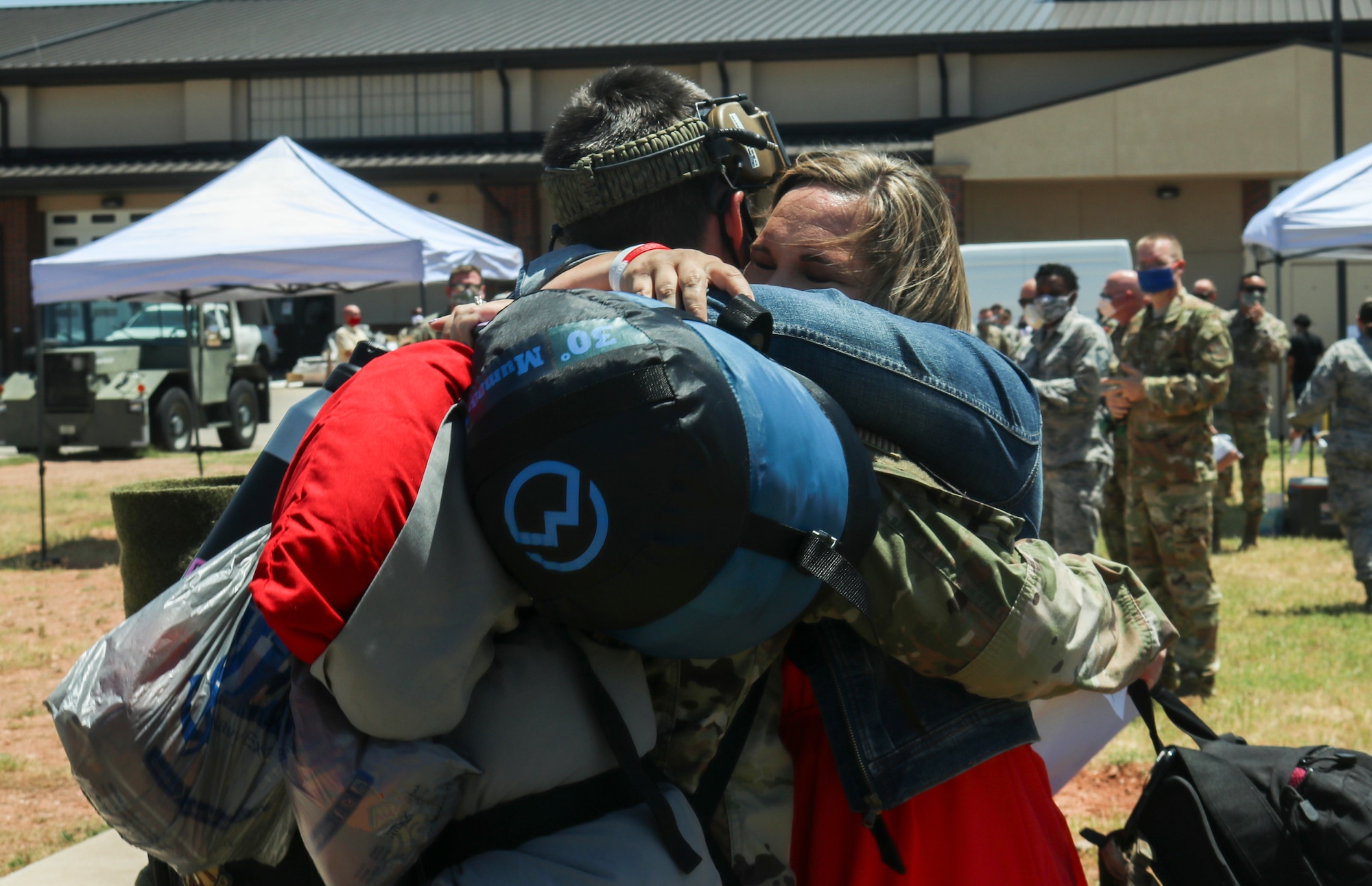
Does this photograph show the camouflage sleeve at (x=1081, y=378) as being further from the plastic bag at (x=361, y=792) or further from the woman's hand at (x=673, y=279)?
the plastic bag at (x=361, y=792)

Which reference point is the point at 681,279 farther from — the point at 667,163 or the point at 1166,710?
the point at 1166,710

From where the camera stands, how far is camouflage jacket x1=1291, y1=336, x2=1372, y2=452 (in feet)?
25.9

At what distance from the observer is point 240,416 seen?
59.4ft

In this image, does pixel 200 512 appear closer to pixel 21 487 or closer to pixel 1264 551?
pixel 1264 551

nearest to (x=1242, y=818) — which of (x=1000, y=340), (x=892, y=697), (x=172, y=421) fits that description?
(x=892, y=697)

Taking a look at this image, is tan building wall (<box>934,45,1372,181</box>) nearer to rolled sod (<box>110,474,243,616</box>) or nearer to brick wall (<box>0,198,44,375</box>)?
brick wall (<box>0,198,44,375</box>)

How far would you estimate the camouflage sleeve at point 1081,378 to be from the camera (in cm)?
659

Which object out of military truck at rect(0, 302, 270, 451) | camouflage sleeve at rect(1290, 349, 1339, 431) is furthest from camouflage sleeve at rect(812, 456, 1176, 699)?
military truck at rect(0, 302, 270, 451)

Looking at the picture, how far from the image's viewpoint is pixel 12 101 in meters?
27.5

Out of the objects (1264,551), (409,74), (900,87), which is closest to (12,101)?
(409,74)

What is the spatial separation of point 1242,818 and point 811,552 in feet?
3.55

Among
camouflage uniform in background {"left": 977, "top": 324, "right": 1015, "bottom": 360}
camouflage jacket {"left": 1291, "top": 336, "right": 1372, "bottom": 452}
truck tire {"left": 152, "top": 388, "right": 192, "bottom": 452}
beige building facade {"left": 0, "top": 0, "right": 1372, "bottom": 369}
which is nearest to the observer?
camouflage jacket {"left": 1291, "top": 336, "right": 1372, "bottom": 452}

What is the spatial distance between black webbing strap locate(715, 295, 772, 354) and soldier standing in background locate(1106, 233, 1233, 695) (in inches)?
198

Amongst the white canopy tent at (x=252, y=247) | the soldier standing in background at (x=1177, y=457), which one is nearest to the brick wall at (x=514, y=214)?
the white canopy tent at (x=252, y=247)
